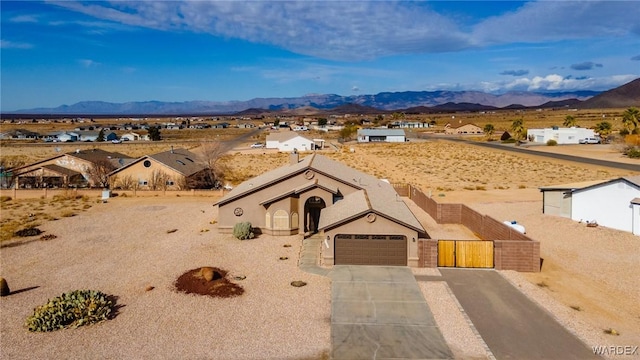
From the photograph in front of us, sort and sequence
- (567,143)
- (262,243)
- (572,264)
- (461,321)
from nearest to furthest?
(461,321) < (572,264) < (262,243) < (567,143)

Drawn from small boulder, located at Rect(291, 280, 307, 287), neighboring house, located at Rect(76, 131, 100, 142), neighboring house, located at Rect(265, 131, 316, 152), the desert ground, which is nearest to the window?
the desert ground

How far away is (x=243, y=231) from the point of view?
30.4 metres

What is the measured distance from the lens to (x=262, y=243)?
29656mm

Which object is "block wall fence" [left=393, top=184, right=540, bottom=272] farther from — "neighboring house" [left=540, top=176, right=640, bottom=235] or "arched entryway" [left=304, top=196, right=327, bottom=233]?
"arched entryway" [left=304, top=196, right=327, bottom=233]

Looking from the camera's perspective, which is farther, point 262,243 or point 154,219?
point 154,219

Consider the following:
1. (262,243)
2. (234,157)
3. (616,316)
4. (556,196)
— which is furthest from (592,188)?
(234,157)

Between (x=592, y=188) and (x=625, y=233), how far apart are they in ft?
13.5

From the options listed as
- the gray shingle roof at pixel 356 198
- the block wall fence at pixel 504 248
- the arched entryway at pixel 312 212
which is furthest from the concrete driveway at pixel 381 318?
the arched entryway at pixel 312 212

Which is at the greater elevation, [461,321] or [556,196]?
[556,196]

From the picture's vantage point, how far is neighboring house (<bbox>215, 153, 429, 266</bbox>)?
989 inches

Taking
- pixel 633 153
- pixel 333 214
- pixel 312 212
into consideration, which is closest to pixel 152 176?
pixel 312 212

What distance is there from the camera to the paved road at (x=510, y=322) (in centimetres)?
1600

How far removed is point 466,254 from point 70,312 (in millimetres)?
18870

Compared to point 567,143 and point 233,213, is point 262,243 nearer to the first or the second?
point 233,213
